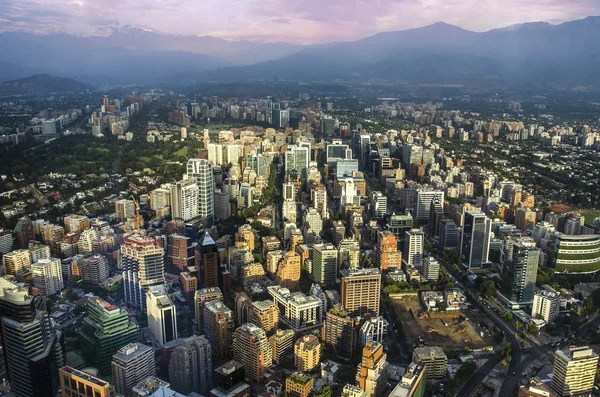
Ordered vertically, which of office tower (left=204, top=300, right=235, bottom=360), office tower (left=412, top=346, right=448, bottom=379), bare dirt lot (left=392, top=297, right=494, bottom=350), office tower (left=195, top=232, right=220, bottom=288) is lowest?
bare dirt lot (left=392, top=297, right=494, bottom=350)

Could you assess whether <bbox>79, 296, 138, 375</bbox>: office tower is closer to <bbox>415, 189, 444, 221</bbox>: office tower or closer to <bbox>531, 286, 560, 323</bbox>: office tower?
<bbox>531, 286, 560, 323</bbox>: office tower

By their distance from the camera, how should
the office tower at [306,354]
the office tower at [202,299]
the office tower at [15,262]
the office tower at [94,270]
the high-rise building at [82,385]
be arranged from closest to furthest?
1. the high-rise building at [82,385]
2. the office tower at [306,354]
3. the office tower at [202,299]
4. the office tower at [15,262]
5. the office tower at [94,270]

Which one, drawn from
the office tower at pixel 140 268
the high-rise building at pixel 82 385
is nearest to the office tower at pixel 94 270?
the office tower at pixel 140 268

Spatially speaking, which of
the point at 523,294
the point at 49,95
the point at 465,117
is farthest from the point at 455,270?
the point at 465,117

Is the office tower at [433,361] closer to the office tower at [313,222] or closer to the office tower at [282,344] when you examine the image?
the office tower at [282,344]

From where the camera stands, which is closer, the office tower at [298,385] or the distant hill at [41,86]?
the office tower at [298,385]

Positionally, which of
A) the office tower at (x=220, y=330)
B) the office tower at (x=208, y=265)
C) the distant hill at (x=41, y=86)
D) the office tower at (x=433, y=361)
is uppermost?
the distant hill at (x=41, y=86)

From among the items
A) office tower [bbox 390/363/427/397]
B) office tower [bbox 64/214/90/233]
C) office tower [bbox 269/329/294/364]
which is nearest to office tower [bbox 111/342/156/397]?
office tower [bbox 269/329/294/364]
